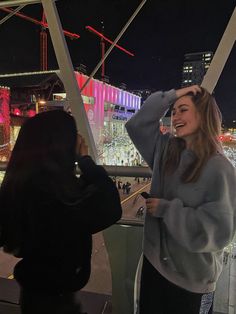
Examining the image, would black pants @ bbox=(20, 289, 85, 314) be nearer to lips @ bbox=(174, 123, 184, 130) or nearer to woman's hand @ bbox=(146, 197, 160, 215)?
woman's hand @ bbox=(146, 197, 160, 215)

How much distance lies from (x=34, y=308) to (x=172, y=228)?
54 cm

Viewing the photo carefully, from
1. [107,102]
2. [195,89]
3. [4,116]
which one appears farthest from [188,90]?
[107,102]

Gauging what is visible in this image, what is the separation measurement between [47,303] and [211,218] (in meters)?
0.60

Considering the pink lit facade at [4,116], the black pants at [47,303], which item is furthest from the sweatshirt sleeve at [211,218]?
the pink lit facade at [4,116]

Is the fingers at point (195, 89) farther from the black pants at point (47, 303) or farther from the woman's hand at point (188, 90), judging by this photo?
the black pants at point (47, 303)

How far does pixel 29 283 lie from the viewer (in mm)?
898

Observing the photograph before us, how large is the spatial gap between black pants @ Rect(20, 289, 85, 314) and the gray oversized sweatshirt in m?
0.31

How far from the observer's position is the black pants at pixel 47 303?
907 mm

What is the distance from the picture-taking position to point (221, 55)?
1.69 m

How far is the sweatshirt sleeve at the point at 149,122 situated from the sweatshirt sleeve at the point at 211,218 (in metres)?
0.27

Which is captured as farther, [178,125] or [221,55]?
[221,55]

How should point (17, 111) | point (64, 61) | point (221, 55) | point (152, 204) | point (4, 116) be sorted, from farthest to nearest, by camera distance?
point (17, 111) → point (4, 116) → point (64, 61) → point (221, 55) → point (152, 204)

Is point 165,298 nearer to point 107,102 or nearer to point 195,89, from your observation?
point 195,89

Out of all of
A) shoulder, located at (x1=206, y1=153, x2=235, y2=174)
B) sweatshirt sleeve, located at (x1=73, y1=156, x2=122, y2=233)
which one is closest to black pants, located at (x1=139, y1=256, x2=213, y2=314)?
sweatshirt sleeve, located at (x1=73, y1=156, x2=122, y2=233)
